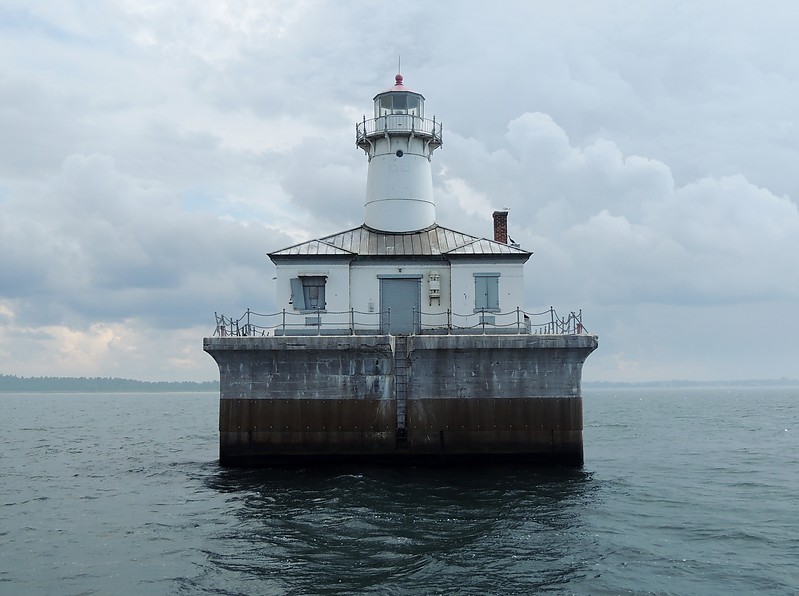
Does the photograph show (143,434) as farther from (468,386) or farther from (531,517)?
(531,517)

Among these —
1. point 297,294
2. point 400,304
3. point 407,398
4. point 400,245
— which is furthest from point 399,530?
point 400,245

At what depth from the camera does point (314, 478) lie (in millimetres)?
22250

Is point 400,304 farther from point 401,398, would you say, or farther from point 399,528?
point 399,528

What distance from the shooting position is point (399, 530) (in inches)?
650

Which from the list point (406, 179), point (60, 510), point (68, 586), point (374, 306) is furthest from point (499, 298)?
point (68, 586)

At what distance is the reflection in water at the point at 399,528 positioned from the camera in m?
13.5

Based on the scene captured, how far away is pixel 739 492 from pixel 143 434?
35.9 meters

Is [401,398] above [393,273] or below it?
below

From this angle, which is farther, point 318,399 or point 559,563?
point 318,399

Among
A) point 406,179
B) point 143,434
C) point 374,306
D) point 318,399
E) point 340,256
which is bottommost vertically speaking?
point 143,434

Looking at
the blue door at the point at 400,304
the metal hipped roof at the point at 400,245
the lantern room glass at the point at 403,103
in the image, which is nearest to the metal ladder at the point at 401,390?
the blue door at the point at 400,304

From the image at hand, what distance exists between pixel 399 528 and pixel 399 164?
61.0ft

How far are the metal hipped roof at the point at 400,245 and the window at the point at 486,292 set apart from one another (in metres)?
0.89

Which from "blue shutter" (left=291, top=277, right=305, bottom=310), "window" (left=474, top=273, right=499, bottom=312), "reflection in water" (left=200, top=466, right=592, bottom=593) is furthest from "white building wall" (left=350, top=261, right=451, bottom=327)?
"reflection in water" (left=200, top=466, right=592, bottom=593)
